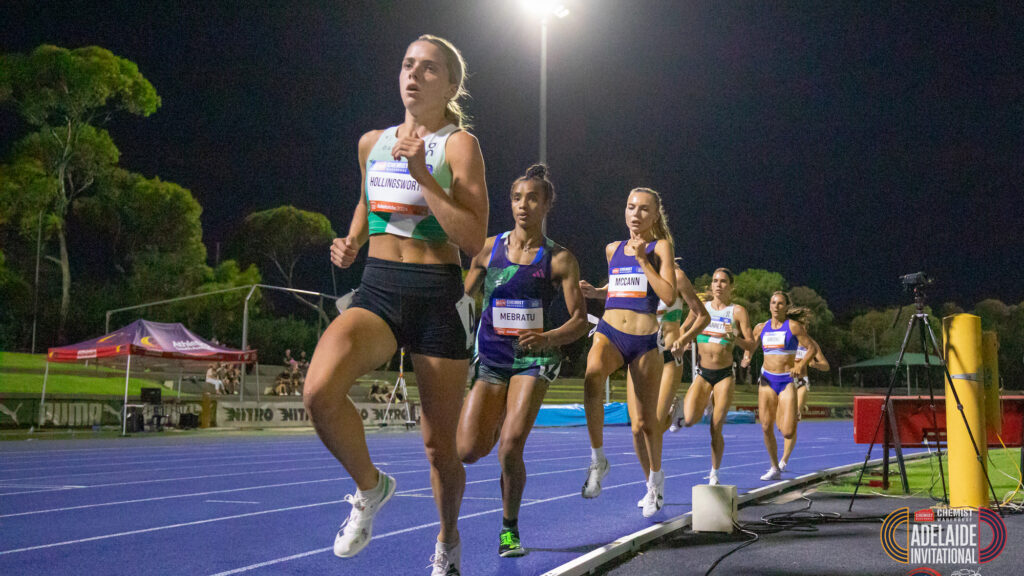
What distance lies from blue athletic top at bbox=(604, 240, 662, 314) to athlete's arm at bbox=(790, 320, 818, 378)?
4.34 meters

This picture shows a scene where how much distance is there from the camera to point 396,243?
12.2ft

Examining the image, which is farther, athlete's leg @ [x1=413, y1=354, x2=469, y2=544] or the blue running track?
the blue running track

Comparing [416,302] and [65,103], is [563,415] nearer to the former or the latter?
[65,103]

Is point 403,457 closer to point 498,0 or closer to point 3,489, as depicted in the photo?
point 3,489

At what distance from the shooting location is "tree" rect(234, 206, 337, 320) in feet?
185

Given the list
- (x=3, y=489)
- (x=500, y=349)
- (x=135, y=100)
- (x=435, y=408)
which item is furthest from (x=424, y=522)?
(x=135, y=100)

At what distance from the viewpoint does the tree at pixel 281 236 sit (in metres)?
56.4

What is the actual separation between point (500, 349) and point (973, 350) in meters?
4.04

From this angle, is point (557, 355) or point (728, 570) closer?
point (728, 570)

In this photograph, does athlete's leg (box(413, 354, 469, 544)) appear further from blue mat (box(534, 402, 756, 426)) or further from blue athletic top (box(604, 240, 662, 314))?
blue mat (box(534, 402, 756, 426))

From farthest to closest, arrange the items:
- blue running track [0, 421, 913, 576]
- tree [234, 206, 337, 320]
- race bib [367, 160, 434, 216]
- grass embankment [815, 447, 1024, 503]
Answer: tree [234, 206, 337, 320]
grass embankment [815, 447, 1024, 503]
blue running track [0, 421, 913, 576]
race bib [367, 160, 434, 216]

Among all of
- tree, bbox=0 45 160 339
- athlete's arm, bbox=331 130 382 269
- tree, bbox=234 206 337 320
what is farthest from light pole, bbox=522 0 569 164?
tree, bbox=234 206 337 320

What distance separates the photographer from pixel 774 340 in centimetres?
1113

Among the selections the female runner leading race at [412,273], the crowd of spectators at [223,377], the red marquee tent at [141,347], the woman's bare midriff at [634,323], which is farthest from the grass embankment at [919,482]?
the crowd of spectators at [223,377]
